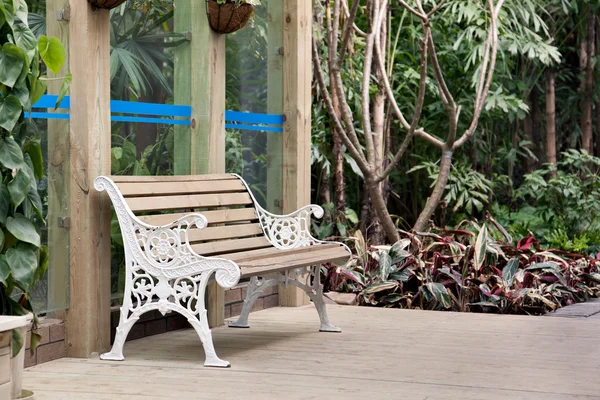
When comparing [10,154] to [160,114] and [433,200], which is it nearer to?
[160,114]

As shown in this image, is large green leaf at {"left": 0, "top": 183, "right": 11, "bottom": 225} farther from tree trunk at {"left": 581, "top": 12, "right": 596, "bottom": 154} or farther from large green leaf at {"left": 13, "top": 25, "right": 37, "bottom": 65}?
tree trunk at {"left": 581, "top": 12, "right": 596, "bottom": 154}

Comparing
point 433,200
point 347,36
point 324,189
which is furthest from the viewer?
point 324,189

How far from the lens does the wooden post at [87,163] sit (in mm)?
4262

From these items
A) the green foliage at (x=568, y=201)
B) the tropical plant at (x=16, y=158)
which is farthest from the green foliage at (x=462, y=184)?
the tropical plant at (x=16, y=158)

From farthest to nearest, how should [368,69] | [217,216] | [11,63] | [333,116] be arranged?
1. [333,116]
2. [368,69]
3. [217,216]
4. [11,63]

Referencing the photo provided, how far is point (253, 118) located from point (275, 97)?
310mm

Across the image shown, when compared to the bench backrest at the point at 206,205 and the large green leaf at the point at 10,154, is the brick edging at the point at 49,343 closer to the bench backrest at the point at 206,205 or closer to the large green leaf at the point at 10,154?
the bench backrest at the point at 206,205

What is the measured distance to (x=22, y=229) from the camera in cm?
333

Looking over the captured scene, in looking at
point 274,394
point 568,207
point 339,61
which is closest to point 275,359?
point 274,394

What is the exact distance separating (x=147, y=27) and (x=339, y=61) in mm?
2150

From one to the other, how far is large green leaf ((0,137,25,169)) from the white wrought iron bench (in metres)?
1.00

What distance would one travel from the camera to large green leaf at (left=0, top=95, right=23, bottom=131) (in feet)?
10.5

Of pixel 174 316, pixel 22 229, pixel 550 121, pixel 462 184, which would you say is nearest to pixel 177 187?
pixel 174 316

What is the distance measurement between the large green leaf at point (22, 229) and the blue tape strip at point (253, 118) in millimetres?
2373
